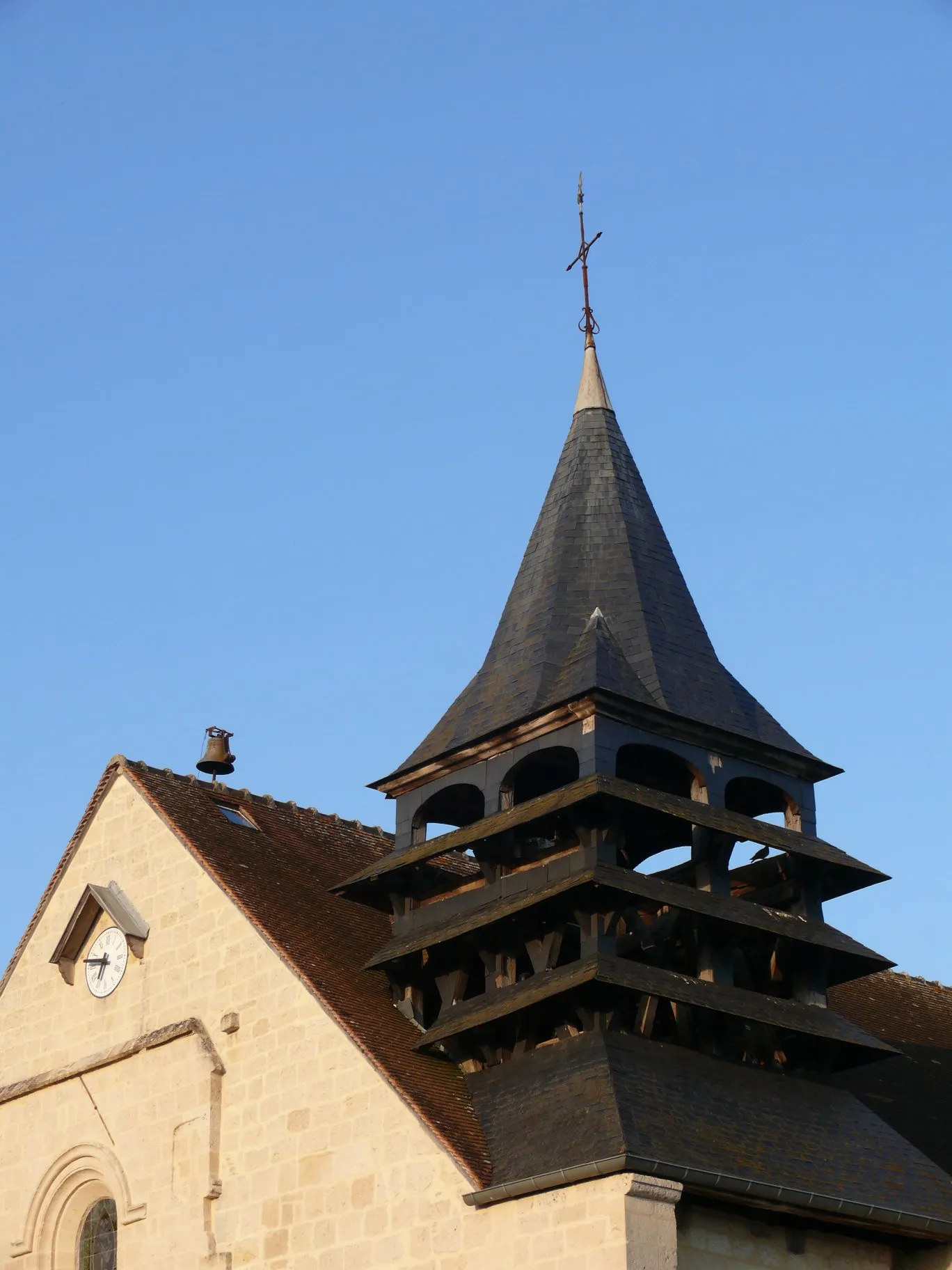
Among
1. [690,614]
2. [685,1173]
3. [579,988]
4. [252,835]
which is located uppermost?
[690,614]

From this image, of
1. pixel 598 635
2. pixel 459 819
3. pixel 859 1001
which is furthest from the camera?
pixel 859 1001

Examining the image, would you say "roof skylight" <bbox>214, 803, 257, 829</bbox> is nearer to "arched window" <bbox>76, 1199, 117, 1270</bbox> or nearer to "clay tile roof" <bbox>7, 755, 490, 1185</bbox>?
"clay tile roof" <bbox>7, 755, 490, 1185</bbox>

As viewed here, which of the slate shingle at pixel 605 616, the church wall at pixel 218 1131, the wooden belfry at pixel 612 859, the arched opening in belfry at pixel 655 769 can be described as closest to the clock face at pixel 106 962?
the church wall at pixel 218 1131

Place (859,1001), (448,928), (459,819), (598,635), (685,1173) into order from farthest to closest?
(859,1001) → (459,819) → (598,635) → (448,928) → (685,1173)

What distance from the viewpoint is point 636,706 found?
19.0m

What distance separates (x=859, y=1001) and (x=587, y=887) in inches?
262

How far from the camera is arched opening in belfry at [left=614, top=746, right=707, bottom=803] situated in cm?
1986

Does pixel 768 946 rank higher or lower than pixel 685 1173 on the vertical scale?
higher

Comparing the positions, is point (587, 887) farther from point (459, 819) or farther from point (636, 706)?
point (459, 819)

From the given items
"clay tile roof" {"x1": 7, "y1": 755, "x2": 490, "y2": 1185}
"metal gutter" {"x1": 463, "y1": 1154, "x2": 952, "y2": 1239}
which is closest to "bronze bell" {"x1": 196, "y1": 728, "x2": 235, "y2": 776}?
"clay tile roof" {"x1": 7, "y1": 755, "x2": 490, "y2": 1185}

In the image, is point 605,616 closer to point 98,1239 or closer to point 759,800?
point 759,800

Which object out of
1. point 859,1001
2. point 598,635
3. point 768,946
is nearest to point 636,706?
point 598,635

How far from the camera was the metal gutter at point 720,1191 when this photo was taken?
15.5m

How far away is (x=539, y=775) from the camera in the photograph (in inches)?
816
